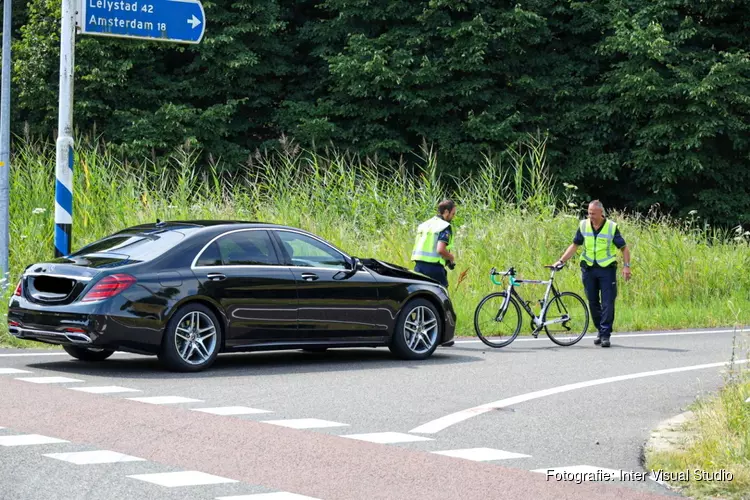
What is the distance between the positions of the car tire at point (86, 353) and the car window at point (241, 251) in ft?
5.00

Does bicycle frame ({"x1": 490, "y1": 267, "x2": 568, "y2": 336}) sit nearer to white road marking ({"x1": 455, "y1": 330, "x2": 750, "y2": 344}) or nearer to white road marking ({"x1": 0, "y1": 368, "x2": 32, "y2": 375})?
white road marking ({"x1": 455, "y1": 330, "x2": 750, "y2": 344})

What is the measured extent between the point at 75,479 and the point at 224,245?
225 inches

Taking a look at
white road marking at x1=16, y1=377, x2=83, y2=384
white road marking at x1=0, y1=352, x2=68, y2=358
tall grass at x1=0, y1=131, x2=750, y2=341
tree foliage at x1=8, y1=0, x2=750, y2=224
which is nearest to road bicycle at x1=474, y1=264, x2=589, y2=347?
tall grass at x1=0, y1=131, x2=750, y2=341

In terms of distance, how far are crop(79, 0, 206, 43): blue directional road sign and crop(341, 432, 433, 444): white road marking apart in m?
8.79

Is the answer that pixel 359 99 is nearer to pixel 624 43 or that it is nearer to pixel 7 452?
pixel 624 43

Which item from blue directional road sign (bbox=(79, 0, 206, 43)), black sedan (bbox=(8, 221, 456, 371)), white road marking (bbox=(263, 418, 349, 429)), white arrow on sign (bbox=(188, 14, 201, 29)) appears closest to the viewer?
white road marking (bbox=(263, 418, 349, 429))

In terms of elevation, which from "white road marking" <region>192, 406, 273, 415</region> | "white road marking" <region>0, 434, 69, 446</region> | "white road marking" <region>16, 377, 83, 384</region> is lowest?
"white road marking" <region>0, 434, 69, 446</region>

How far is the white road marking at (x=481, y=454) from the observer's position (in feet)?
26.4

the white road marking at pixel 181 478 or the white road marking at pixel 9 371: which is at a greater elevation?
the white road marking at pixel 9 371

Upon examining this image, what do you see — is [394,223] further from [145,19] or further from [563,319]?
[145,19]

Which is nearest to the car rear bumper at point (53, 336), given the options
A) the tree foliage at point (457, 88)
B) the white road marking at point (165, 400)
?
the white road marking at point (165, 400)

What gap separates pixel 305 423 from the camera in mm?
9258

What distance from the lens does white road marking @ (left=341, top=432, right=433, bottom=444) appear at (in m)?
8.60

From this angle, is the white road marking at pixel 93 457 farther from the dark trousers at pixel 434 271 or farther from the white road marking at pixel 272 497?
the dark trousers at pixel 434 271
